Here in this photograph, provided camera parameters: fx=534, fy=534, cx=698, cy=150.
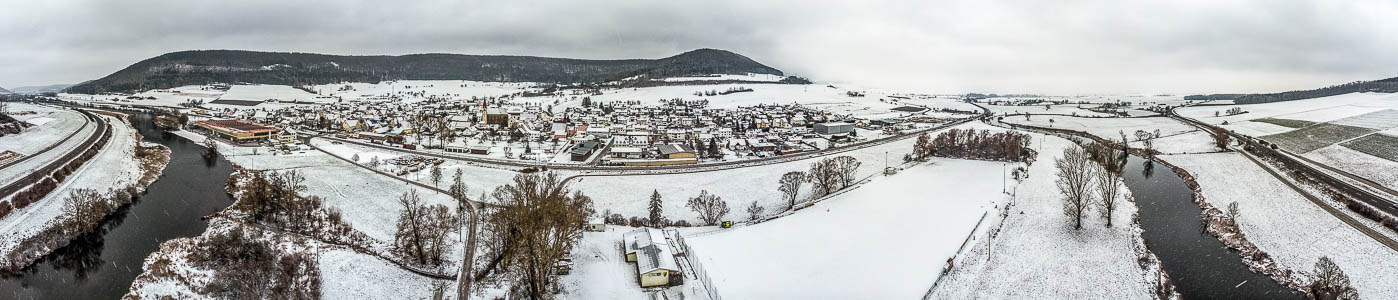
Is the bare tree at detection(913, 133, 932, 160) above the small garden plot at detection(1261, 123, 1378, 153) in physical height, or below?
A: below

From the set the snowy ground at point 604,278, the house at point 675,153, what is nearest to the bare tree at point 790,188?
the snowy ground at point 604,278

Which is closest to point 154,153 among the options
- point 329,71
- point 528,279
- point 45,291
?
point 45,291

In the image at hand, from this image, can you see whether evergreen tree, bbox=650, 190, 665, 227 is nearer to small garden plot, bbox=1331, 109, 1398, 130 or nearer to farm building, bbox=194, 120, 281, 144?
farm building, bbox=194, 120, 281, 144

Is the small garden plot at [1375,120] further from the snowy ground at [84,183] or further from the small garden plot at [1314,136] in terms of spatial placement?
the snowy ground at [84,183]

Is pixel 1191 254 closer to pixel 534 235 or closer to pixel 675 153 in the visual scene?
pixel 534 235

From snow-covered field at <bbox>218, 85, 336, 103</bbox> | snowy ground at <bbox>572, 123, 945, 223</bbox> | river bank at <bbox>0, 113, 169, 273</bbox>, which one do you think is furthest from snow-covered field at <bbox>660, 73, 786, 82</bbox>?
river bank at <bbox>0, 113, 169, 273</bbox>

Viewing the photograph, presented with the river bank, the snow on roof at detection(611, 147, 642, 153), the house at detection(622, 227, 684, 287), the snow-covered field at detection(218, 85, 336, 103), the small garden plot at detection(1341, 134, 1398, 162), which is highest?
the snow-covered field at detection(218, 85, 336, 103)
